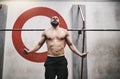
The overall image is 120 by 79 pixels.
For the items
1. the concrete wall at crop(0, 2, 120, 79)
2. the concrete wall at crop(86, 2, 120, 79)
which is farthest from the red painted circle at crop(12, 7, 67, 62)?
the concrete wall at crop(86, 2, 120, 79)

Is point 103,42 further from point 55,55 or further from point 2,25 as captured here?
point 2,25

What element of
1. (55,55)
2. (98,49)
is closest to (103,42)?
(98,49)

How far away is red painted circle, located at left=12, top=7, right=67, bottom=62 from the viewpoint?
→ 13.1 ft

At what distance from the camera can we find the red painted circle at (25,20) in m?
3.99

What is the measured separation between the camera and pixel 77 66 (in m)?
3.97

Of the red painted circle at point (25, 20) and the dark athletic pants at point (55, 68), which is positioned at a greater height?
the red painted circle at point (25, 20)

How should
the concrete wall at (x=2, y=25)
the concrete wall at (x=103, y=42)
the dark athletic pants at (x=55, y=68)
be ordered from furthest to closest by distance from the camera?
the concrete wall at (x=103, y=42)
the concrete wall at (x=2, y=25)
the dark athletic pants at (x=55, y=68)

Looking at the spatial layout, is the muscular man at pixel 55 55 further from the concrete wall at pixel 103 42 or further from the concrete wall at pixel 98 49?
the concrete wall at pixel 103 42

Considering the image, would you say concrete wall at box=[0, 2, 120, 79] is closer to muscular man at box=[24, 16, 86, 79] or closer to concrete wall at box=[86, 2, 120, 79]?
concrete wall at box=[86, 2, 120, 79]

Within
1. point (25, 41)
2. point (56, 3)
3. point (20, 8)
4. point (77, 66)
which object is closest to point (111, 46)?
point (77, 66)

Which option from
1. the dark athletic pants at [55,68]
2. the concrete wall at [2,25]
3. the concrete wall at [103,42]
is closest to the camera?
the dark athletic pants at [55,68]

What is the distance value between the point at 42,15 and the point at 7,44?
87 cm

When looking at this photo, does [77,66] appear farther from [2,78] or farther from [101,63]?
[2,78]

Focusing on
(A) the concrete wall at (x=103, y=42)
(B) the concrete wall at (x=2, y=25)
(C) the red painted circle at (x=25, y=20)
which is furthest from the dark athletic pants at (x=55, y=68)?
(B) the concrete wall at (x=2, y=25)
